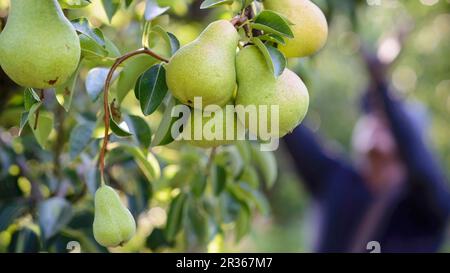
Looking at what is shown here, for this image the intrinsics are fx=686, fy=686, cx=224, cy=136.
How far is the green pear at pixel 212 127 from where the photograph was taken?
0.65m

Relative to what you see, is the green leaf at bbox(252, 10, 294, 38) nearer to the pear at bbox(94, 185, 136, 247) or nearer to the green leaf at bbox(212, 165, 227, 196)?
the pear at bbox(94, 185, 136, 247)

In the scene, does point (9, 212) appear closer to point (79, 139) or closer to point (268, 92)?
point (79, 139)

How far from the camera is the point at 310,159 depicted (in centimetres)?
347

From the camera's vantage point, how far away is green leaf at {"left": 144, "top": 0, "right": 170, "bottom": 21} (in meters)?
0.77

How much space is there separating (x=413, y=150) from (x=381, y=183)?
45cm

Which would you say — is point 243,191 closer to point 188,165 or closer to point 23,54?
point 188,165

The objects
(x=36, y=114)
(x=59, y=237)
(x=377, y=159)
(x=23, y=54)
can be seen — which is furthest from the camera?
(x=377, y=159)

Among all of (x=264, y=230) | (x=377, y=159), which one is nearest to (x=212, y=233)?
(x=377, y=159)

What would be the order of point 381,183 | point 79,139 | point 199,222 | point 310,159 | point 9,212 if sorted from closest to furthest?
point 79,139 → point 9,212 → point 199,222 → point 381,183 → point 310,159

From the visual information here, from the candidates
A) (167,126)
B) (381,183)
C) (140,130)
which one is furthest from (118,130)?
(381,183)

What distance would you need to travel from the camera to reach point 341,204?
11.0 feet

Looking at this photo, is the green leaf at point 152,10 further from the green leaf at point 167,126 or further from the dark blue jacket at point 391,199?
the dark blue jacket at point 391,199

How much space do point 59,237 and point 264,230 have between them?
6061mm

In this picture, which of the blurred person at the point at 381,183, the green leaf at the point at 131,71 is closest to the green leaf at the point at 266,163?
the green leaf at the point at 131,71
